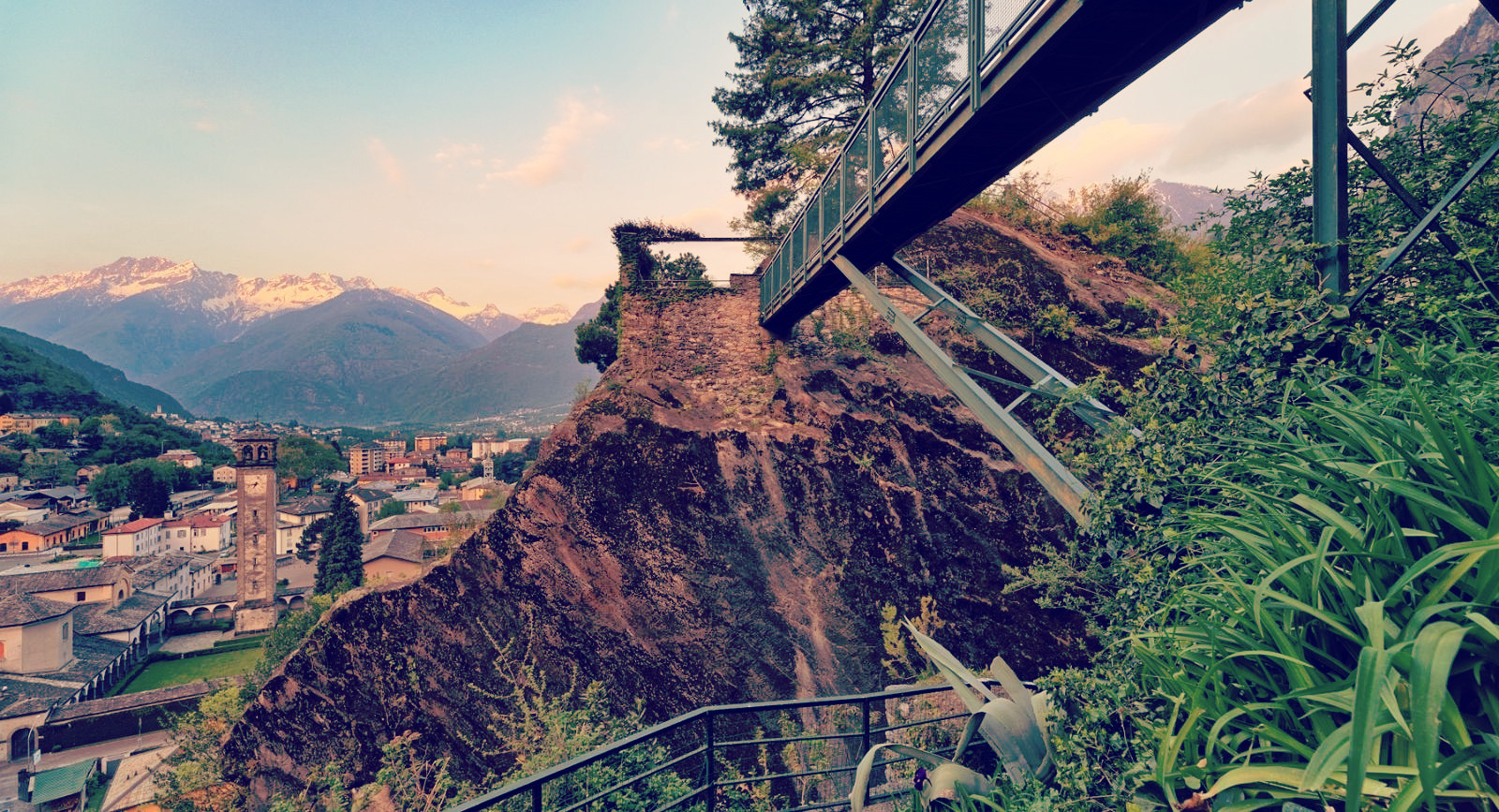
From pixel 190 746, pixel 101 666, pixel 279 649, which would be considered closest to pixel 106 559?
pixel 101 666

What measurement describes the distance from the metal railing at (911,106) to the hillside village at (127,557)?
709cm

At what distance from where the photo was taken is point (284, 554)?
235 ft

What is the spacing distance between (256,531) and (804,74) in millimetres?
56496

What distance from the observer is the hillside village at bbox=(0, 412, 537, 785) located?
35.6 m

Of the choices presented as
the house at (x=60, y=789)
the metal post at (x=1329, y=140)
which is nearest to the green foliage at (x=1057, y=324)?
the metal post at (x=1329, y=140)

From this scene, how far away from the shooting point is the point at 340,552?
128ft

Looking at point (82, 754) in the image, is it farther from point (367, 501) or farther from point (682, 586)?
point (367, 501)

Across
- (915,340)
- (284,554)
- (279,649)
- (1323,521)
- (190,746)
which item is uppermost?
(915,340)

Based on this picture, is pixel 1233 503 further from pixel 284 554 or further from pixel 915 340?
pixel 284 554

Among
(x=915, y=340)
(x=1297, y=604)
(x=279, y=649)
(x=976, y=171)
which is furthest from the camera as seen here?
(x=279, y=649)

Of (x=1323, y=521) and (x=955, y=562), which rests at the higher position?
(x=1323, y=521)

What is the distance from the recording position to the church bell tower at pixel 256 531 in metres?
45.0

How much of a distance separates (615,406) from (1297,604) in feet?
27.7

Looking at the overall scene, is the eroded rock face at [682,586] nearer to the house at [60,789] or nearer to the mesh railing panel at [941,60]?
the mesh railing panel at [941,60]
